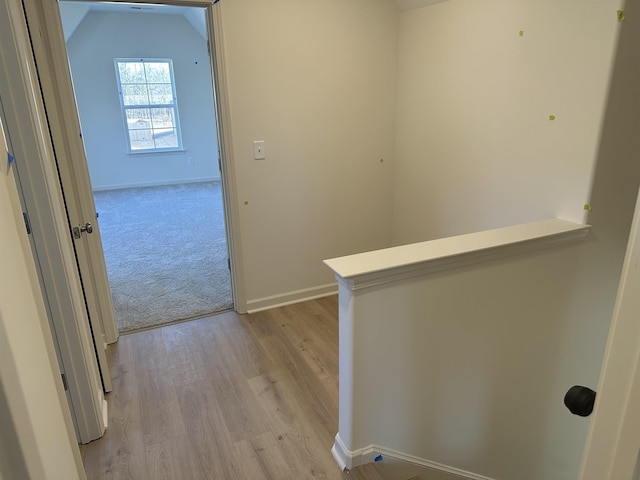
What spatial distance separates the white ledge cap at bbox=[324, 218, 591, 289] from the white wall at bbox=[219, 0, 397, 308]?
1445 millimetres

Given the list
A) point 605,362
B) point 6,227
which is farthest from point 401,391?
point 6,227

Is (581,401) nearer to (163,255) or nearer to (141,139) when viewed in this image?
(163,255)

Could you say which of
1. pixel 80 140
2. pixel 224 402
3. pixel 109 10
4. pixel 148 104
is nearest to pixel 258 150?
pixel 80 140

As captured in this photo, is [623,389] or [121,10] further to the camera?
[121,10]

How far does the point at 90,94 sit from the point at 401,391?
7.02m

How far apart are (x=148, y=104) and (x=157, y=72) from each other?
1.80 ft

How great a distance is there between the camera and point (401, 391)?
1761 millimetres

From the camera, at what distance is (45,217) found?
1600 millimetres

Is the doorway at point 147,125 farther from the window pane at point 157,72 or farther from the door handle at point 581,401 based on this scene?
the door handle at point 581,401

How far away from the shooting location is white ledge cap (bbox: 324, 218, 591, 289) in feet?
4.99

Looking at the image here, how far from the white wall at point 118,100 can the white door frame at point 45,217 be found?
574cm

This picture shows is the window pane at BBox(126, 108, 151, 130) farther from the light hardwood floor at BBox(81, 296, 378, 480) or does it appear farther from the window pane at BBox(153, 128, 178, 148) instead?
the light hardwood floor at BBox(81, 296, 378, 480)

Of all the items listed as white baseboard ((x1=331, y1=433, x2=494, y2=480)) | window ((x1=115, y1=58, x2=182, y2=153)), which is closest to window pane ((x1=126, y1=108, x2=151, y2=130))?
window ((x1=115, y1=58, x2=182, y2=153))

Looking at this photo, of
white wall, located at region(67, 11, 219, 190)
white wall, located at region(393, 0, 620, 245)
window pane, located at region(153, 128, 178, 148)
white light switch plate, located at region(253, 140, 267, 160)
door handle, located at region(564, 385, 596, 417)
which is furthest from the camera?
window pane, located at region(153, 128, 178, 148)
